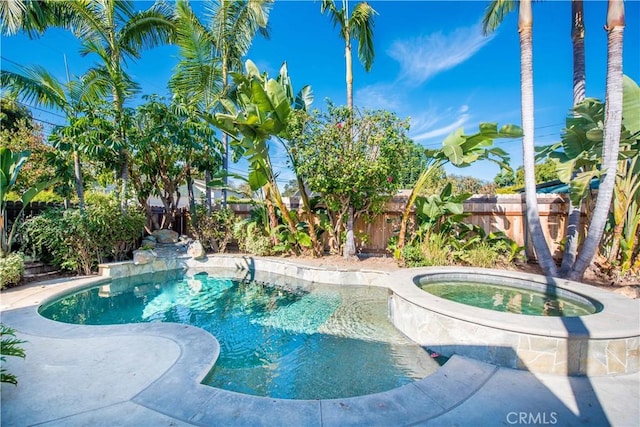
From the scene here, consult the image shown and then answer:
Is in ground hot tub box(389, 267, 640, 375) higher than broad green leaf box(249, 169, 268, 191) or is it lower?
lower

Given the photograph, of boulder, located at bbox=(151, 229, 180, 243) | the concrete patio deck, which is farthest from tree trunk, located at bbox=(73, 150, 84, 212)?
the concrete patio deck

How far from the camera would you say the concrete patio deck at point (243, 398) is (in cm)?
214

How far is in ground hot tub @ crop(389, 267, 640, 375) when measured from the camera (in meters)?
2.83

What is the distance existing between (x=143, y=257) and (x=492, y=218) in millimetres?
9959

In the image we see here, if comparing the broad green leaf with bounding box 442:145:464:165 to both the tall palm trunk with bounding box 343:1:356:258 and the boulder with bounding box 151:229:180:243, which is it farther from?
the boulder with bounding box 151:229:180:243

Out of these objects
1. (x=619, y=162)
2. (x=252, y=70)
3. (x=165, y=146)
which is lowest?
(x=619, y=162)

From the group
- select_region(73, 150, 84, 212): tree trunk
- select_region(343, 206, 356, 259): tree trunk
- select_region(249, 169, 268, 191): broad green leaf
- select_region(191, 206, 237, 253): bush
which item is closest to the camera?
select_region(73, 150, 84, 212): tree trunk

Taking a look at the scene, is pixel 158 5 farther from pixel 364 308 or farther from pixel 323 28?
pixel 364 308

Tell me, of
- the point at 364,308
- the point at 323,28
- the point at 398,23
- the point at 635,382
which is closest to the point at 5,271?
the point at 364,308

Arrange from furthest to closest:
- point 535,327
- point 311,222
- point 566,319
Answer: point 311,222
point 566,319
point 535,327

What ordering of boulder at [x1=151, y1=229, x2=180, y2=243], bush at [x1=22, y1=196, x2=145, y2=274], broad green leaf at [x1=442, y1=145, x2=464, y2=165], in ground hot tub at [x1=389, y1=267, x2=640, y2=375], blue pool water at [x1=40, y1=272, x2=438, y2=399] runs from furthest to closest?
boulder at [x1=151, y1=229, x2=180, y2=243] < bush at [x1=22, y1=196, x2=145, y2=274] < broad green leaf at [x1=442, y1=145, x2=464, y2=165] < blue pool water at [x1=40, y1=272, x2=438, y2=399] < in ground hot tub at [x1=389, y1=267, x2=640, y2=375]

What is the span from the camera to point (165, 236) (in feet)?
32.1

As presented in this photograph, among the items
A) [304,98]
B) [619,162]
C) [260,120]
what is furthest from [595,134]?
[304,98]

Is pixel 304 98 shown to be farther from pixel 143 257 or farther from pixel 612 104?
pixel 612 104
